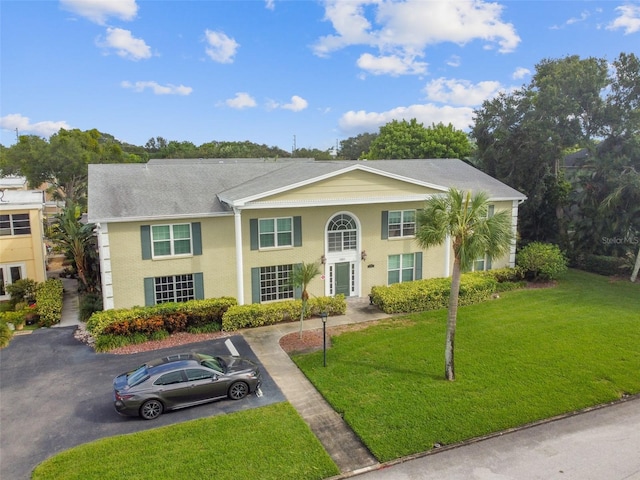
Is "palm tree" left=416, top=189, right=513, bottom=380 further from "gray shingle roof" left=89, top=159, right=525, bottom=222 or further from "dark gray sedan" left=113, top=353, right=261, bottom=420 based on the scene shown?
"gray shingle roof" left=89, top=159, right=525, bottom=222

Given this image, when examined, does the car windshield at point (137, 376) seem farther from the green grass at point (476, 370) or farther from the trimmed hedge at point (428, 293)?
the trimmed hedge at point (428, 293)

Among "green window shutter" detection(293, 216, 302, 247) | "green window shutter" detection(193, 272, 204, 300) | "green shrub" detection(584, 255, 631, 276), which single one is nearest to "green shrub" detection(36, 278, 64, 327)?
"green window shutter" detection(193, 272, 204, 300)

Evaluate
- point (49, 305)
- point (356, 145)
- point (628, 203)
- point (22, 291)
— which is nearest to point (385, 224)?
point (628, 203)

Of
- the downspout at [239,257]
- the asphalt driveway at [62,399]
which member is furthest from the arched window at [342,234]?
the asphalt driveway at [62,399]

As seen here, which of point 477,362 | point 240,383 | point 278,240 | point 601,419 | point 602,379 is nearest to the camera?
point 601,419

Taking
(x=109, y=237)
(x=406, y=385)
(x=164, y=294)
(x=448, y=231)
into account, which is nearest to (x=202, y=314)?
(x=164, y=294)

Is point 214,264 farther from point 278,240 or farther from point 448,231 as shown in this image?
point 448,231
